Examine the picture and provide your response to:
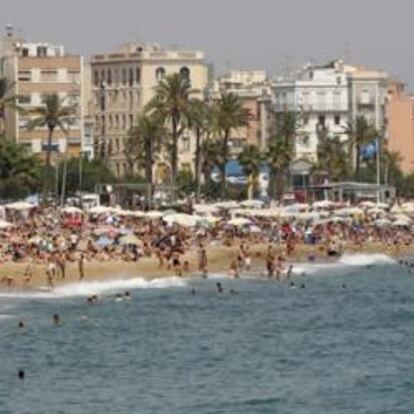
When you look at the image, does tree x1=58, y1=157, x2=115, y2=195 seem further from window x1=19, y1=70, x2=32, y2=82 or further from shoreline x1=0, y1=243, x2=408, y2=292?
shoreline x1=0, y1=243, x2=408, y2=292

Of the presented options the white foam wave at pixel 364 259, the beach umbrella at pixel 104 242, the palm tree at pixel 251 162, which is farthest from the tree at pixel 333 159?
the beach umbrella at pixel 104 242

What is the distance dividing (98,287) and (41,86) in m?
89.4

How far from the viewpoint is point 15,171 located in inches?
5418

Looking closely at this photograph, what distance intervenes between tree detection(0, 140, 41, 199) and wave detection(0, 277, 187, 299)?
1711 inches

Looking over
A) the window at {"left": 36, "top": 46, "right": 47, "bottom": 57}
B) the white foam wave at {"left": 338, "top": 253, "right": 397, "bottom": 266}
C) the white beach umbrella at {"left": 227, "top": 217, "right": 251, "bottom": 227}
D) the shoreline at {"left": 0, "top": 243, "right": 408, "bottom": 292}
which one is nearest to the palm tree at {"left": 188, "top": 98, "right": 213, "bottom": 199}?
the white beach umbrella at {"left": 227, "top": 217, "right": 251, "bottom": 227}

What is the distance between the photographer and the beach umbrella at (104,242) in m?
98.0

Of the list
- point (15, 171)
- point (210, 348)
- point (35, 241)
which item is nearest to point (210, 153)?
point (15, 171)

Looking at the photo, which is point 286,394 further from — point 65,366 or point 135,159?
point 135,159

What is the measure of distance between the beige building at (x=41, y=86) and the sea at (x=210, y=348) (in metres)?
78.3

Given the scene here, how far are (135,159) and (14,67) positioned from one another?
15475 millimetres

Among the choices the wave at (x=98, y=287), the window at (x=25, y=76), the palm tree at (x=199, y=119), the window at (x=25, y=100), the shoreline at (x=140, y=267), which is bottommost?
the wave at (x=98, y=287)

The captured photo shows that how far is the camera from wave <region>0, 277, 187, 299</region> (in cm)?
8356

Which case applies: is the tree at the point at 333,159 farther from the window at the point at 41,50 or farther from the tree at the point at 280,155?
the window at the point at 41,50

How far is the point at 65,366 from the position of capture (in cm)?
6012
